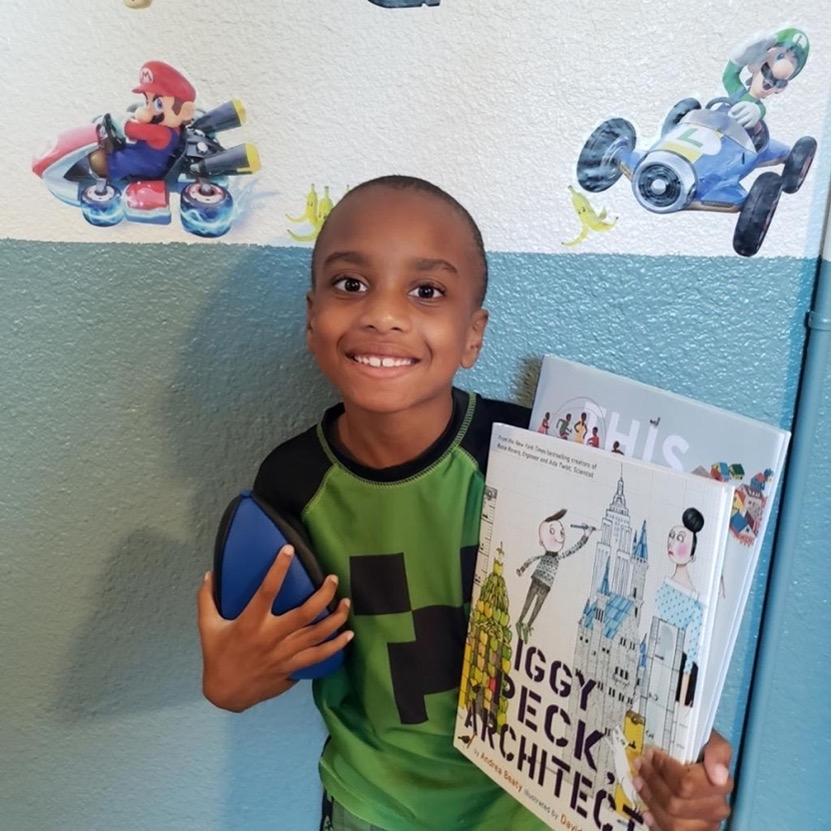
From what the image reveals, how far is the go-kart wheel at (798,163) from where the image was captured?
680mm

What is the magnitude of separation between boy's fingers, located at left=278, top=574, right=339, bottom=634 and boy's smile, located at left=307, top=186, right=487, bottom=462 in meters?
0.15

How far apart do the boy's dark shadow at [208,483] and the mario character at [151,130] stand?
8 centimetres

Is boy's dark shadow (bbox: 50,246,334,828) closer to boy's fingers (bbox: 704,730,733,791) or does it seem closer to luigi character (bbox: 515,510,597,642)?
luigi character (bbox: 515,510,597,642)

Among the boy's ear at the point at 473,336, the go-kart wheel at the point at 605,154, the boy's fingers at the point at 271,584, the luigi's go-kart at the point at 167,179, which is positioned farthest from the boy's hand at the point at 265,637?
the go-kart wheel at the point at 605,154

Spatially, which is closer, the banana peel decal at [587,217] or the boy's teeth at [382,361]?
the boy's teeth at [382,361]

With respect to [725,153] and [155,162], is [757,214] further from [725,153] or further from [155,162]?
[155,162]

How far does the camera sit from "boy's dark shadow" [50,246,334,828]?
0.72 m

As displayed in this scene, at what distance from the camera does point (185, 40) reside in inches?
26.0

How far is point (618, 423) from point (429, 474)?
17cm

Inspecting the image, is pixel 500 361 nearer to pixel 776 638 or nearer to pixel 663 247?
pixel 663 247

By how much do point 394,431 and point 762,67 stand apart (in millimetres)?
464

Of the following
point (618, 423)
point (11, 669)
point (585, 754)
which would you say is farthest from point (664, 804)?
point (11, 669)

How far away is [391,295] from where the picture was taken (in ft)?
1.84

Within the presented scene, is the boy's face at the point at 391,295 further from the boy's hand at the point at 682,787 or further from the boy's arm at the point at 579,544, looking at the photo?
the boy's hand at the point at 682,787
